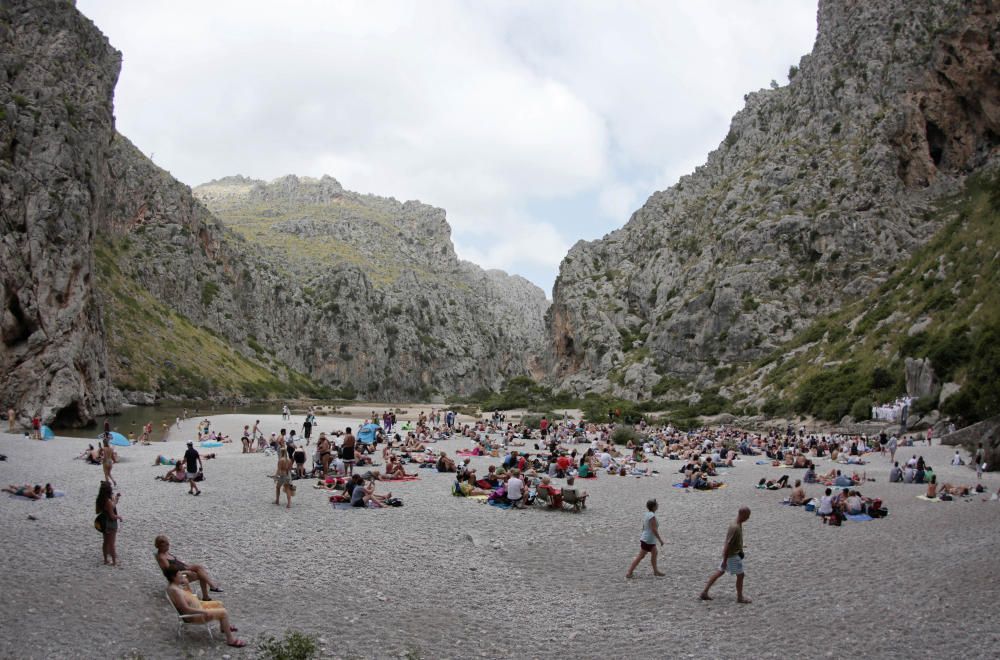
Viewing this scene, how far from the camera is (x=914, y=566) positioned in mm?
13094

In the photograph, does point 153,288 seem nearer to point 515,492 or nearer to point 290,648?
point 515,492

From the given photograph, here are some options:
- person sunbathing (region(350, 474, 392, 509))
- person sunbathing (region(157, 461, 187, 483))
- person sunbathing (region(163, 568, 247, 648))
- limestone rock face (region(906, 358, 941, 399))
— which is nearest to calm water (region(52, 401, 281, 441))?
person sunbathing (region(157, 461, 187, 483))

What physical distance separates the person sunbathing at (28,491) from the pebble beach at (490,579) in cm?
38

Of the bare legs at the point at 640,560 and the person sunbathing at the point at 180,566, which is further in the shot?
the bare legs at the point at 640,560

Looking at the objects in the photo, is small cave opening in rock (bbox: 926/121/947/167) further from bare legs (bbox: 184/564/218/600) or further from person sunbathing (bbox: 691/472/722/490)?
bare legs (bbox: 184/564/218/600)

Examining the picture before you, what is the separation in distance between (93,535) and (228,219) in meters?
198

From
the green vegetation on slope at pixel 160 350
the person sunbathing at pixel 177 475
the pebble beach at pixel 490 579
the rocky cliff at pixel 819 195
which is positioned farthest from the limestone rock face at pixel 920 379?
the green vegetation on slope at pixel 160 350

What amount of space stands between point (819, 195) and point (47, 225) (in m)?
71.8

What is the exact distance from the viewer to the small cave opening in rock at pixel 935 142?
223 feet

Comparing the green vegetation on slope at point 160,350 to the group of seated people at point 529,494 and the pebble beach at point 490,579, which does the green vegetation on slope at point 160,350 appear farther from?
the group of seated people at point 529,494

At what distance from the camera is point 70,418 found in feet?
139

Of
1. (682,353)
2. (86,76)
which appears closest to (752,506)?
(682,353)

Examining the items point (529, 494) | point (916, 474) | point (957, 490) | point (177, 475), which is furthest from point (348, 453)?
point (916, 474)

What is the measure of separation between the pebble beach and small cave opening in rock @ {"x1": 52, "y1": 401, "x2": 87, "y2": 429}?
23980mm
